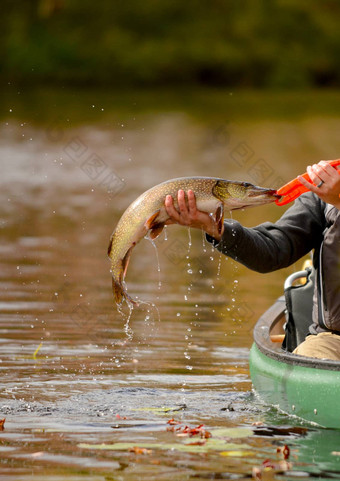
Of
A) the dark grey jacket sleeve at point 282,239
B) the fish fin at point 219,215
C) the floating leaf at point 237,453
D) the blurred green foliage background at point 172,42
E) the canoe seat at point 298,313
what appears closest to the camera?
the floating leaf at point 237,453

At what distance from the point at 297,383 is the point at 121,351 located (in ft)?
7.92

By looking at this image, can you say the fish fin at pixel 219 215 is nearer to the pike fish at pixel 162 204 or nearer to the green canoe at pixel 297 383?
the pike fish at pixel 162 204

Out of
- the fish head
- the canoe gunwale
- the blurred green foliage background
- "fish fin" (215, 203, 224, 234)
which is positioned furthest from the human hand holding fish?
the blurred green foliage background

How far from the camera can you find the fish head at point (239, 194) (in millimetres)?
5457

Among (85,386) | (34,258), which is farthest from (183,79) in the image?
(85,386)

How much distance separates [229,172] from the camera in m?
21.8

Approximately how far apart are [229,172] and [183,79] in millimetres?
34156

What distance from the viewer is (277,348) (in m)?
6.66

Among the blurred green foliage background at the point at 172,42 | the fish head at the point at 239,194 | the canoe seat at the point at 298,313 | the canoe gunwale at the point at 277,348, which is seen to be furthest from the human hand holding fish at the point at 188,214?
the blurred green foliage background at the point at 172,42

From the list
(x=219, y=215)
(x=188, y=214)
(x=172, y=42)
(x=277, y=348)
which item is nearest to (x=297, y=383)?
(x=277, y=348)

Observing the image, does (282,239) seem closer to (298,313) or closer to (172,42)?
(298,313)

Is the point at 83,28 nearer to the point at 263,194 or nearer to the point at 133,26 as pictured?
the point at 133,26

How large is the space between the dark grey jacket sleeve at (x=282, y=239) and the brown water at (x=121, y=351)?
0.85 meters

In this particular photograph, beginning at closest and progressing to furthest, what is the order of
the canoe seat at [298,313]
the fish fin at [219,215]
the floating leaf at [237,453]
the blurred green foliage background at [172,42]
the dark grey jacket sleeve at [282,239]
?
the floating leaf at [237,453] → the fish fin at [219,215] → the dark grey jacket sleeve at [282,239] → the canoe seat at [298,313] → the blurred green foliage background at [172,42]
